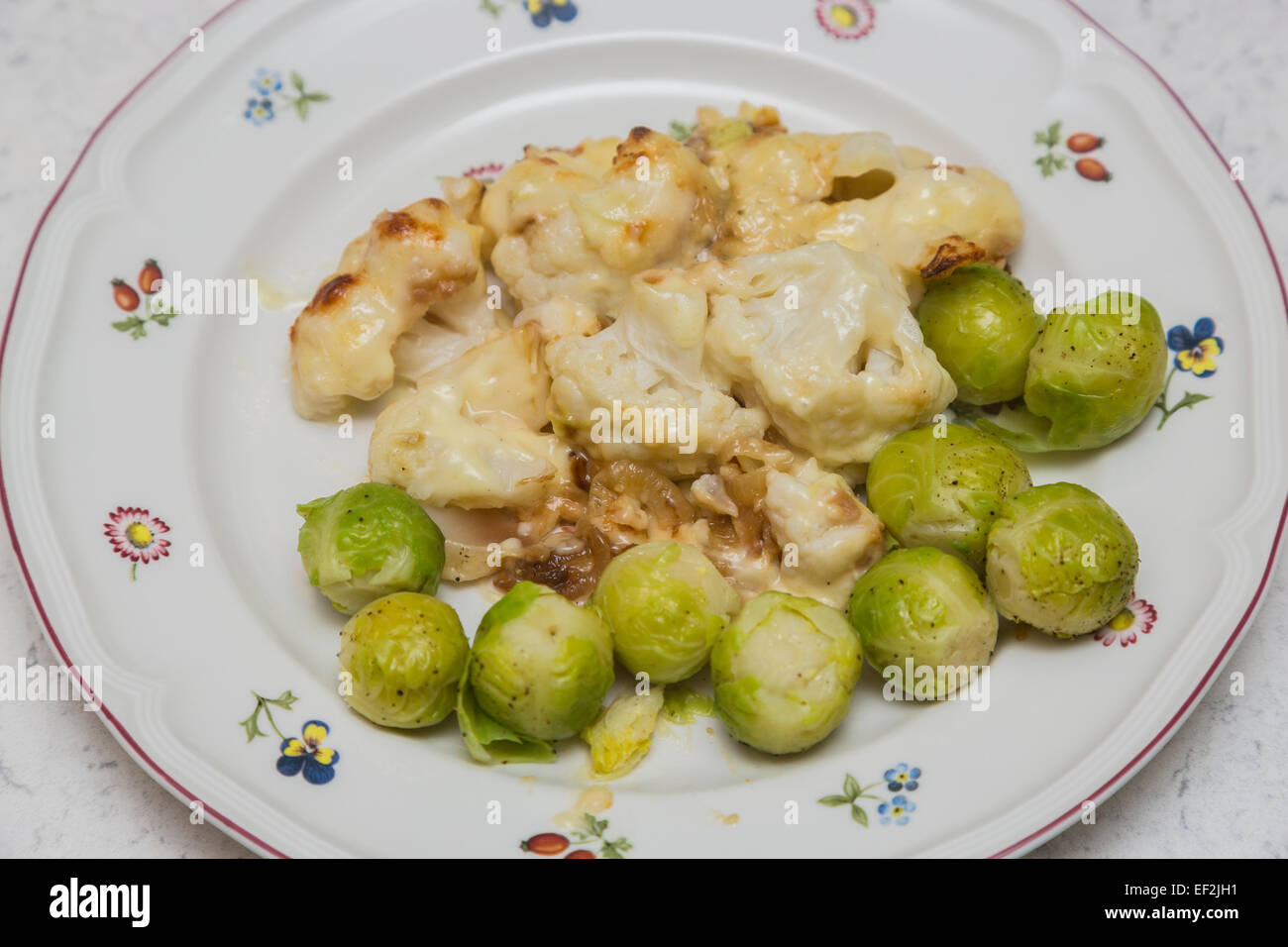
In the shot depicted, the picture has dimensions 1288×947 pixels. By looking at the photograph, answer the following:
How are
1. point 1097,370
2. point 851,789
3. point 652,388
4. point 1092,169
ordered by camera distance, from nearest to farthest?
point 851,789, point 1097,370, point 652,388, point 1092,169

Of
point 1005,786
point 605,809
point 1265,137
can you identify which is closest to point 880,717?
point 1005,786

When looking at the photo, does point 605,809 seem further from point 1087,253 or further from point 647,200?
point 1087,253

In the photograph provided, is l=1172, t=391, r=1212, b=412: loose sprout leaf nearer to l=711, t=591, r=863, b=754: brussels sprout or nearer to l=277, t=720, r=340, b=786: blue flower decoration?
l=711, t=591, r=863, b=754: brussels sprout

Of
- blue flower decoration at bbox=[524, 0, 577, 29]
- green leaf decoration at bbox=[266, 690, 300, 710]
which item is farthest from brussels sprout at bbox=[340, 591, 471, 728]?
blue flower decoration at bbox=[524, 0, 577, 29]

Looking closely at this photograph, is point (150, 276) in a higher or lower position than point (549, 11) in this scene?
lower

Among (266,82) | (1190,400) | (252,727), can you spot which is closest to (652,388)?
(252,727)

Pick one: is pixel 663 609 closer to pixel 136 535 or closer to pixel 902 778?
pixel 902 778
